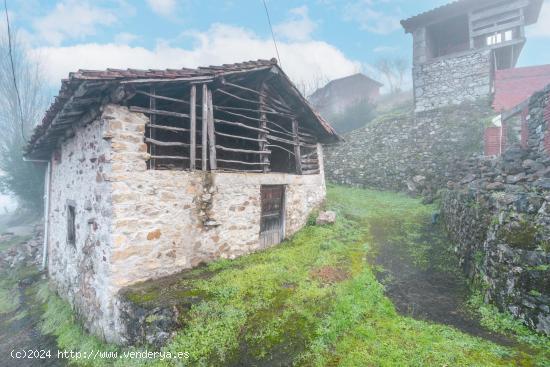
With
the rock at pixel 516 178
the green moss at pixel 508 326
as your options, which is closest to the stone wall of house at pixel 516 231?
the rock at pixel 516 178

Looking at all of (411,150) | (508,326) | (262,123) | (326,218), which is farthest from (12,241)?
(411,150)

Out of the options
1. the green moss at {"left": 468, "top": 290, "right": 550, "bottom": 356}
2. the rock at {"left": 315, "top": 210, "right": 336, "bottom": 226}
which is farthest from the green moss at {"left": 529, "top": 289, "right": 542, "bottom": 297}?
the rock at {"left": 315, "top": 210, "right": 336, "bottom": 226}

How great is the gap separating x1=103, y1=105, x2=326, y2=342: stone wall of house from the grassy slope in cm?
54

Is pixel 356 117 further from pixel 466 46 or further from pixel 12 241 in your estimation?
pixel 12 241

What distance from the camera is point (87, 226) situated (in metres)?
5.91

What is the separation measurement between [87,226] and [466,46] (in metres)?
22.5

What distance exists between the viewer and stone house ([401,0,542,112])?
14.4m

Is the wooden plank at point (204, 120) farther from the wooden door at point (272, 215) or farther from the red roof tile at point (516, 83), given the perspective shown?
the red roof tile at point (516, 83)

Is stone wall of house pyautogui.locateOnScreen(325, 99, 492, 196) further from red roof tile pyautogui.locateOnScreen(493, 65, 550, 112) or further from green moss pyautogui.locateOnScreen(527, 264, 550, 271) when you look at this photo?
green moss pyautogui.locateOnScreen(527, 264, 550, 271)

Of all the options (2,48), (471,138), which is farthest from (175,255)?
(2,48)

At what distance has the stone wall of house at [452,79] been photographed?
14.9 metres

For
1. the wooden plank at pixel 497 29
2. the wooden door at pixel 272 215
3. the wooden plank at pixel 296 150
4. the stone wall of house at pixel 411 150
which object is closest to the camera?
the wooden door at pixel 272 215

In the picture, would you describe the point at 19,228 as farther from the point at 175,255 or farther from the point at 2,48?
the point at 175,255

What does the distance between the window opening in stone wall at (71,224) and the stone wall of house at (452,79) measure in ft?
57.9
